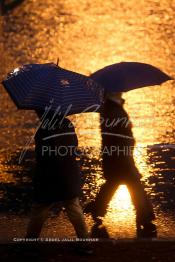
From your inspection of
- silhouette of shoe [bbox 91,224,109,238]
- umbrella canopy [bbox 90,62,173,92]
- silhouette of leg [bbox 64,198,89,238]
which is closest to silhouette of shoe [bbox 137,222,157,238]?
silhouette of shoe [bbox 91,224,109,238]

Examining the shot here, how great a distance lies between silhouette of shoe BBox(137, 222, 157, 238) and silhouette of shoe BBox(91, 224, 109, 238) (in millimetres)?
340

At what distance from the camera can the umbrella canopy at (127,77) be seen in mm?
7980

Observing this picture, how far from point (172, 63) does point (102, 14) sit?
9.17m

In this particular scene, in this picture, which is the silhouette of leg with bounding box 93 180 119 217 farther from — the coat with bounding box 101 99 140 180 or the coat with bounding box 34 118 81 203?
the coat with bounding box 34 118 81 203

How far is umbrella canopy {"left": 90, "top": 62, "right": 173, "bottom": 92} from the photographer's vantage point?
26.2 ft

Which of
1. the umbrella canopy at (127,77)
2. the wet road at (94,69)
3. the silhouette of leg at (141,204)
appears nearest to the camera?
the umbrella canopy at (127,77)

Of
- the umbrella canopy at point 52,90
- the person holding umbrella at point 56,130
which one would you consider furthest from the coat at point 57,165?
the umbrella canopy at point 52,90

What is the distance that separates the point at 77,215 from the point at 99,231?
840mm

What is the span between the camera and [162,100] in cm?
1553

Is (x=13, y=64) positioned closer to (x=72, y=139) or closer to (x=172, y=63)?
(x=172, y=63)

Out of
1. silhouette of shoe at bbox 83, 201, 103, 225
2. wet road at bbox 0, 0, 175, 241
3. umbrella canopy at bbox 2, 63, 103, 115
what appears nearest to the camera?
umbrella canopy at bbox 2, 63, 103, 115

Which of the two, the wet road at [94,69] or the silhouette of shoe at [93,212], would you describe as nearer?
the silhouette of shoe at [93,212]

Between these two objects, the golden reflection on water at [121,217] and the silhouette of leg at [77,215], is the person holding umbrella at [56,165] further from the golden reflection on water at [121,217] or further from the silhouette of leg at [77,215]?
the golden reflection on water at [121,217]

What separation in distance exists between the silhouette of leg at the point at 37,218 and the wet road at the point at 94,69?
0.54m
